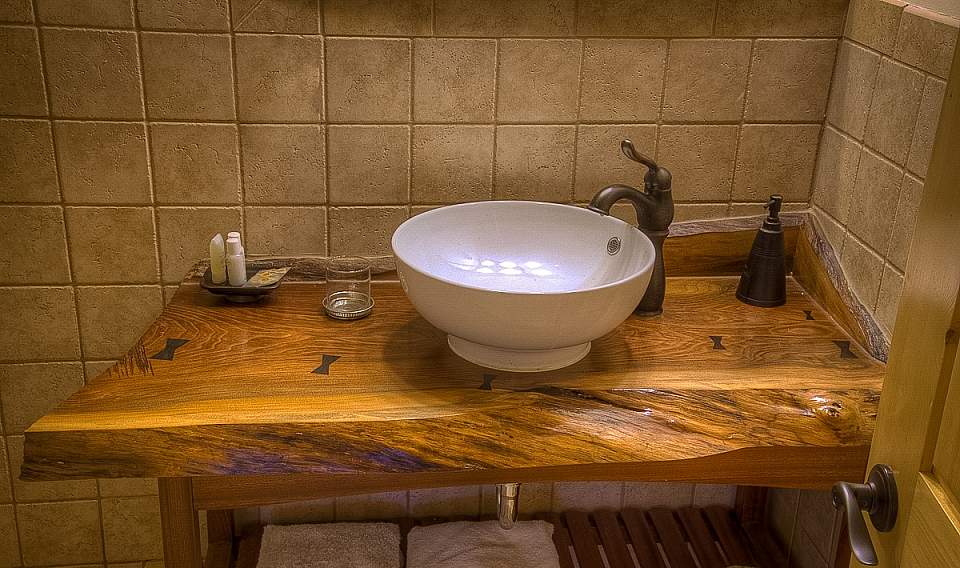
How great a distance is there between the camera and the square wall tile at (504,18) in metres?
1.71

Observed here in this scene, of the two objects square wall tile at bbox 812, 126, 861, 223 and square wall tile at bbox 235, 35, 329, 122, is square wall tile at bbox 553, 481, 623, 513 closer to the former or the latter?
square wall tile at bbox 812, 126, 861, 223

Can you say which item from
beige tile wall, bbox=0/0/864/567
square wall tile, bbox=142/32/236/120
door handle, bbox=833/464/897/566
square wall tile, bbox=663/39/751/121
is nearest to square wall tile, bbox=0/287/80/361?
beige tile wall, bbox=0/0/864/567

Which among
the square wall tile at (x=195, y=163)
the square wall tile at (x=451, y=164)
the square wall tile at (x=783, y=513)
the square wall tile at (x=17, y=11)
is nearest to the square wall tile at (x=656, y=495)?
the square wall tile at (x=783, y=513)

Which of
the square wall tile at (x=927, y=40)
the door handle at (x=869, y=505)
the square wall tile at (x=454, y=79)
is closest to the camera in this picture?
the door handle at (x=869, y=505)

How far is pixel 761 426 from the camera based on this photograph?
55.3 inches

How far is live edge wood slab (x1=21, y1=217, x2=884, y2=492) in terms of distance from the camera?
1.32m

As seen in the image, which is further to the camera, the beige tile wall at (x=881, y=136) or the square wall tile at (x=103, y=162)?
the square wall tile at (x=103, y=162)

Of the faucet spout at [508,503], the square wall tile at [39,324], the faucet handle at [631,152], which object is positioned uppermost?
the faucet handle at [631,152]

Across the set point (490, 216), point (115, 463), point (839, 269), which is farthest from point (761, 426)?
point (115, 463)

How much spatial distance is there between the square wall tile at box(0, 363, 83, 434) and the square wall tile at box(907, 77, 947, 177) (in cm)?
167

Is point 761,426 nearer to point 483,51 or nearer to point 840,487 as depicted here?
point 840,487

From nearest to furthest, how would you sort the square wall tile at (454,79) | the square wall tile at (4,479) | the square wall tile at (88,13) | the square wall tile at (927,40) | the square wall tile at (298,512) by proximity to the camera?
1. the square wall tile at (927,40)
2. the square wall tile at (88,13)
3. the square wall tile at (454,79)
4. the square wall tile at (4,479)
5. the square wall tile at (298,512)

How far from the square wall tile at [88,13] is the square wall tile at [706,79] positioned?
104 centimetres

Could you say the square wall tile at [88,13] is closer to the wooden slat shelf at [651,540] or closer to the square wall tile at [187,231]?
the square wall tile at [187,231]
